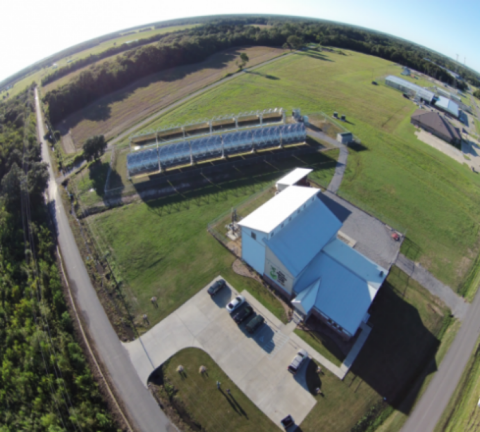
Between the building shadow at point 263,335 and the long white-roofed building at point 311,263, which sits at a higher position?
the long white-roofed building at point 311,263

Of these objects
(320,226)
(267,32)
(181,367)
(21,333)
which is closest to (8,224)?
(21,333)

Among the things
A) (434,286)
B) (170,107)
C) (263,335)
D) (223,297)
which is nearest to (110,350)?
(223,297)

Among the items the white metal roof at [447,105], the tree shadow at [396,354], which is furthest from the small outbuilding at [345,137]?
the white metal roof at [447,105]

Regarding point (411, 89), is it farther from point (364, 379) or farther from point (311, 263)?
point (364, 379)

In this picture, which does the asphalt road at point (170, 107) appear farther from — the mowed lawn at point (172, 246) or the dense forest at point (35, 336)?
the dense forest at point (35, 336)

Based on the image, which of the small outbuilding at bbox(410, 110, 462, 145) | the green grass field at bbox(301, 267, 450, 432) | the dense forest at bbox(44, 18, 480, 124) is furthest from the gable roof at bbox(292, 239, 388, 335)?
the dense forest at bbox(44, 18, 480, 124)

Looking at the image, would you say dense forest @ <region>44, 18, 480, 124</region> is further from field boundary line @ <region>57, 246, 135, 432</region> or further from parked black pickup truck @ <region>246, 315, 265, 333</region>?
parked black pickup truck @ <region>246, 315, 265, 333</region>

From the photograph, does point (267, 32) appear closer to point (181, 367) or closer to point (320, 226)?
point (320, 226)
